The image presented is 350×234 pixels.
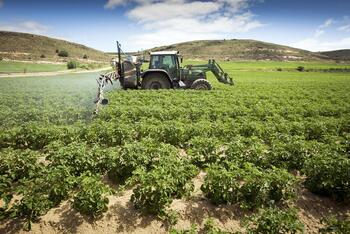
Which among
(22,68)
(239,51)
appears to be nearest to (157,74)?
(22,68)

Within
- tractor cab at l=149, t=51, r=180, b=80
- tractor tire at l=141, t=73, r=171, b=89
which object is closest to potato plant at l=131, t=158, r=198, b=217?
tractor cab at l=149, t=51, r=180, b=80

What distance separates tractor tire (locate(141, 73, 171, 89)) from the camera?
1838cm

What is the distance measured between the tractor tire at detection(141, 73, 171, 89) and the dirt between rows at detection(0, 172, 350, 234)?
516 inches

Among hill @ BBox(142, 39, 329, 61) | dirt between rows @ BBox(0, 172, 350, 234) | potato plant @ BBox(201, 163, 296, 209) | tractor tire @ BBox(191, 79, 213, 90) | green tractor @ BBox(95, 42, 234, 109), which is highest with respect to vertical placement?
hill @ BBox(142, 39, 329, 61)

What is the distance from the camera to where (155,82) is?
18.7 m

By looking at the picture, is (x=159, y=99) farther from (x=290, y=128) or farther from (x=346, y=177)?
(x=346, y=177)

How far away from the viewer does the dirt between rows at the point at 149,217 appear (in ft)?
16.4

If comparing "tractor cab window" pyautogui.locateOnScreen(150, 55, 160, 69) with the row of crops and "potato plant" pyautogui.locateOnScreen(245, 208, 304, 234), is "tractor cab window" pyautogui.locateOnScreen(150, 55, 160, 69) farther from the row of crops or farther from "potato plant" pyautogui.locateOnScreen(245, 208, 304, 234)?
"potato plant" pyautogui.locateOnScreen(245, 208, 304, 234)

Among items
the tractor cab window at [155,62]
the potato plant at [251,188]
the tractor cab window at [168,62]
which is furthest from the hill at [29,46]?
the potato plant at [251,188]

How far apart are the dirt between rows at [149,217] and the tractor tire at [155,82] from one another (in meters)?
13.1

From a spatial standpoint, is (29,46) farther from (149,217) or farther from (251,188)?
(251,188)

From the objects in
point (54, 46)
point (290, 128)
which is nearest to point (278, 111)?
point (290, 128)

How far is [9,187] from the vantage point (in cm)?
606

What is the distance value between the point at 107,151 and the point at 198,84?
44.0 ft
